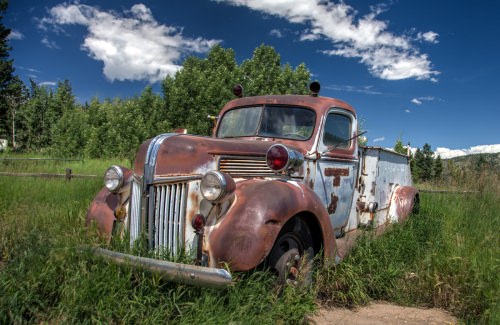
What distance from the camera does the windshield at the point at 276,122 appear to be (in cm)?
437

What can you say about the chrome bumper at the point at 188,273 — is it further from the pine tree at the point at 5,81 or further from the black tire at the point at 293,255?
the pine tree at the point at 5,81

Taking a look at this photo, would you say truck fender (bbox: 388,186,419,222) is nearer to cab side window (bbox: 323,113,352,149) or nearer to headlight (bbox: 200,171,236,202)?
cab side window (bbox: 323,113,352,149)

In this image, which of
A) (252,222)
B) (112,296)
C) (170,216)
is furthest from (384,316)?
(112,296)

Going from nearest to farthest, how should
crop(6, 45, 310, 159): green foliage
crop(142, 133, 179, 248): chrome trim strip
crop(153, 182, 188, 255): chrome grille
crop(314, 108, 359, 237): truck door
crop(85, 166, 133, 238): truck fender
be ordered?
crop(153, 182, 188, 255): chrome grille → crop(142, 133, 179, 248): chrome trim strip → crop(85, 166, 133, 238): truck fender → crop(314, 108, 359, 237): truck door → crop(6, 45, 310, 159): green foliage

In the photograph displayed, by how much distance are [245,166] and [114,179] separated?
50.8 inches

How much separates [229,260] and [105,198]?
1.82m

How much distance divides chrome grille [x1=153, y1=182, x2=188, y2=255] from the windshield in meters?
1.62

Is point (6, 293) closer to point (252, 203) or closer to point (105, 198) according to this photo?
point (105, 198)

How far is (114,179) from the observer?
3.74 metres

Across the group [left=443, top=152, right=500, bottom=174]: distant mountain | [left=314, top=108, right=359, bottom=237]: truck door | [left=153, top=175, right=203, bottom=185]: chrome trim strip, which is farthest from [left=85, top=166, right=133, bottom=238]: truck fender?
[left=443, top=152, right=500, bottom=174]: distant mountain

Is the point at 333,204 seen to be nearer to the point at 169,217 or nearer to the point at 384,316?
the point at 384,316

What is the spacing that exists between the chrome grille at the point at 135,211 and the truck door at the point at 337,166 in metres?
1.83

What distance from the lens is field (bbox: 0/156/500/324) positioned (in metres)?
2.66

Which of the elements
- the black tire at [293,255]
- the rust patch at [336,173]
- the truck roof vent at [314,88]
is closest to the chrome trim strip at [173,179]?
the black tire at [293,255]
